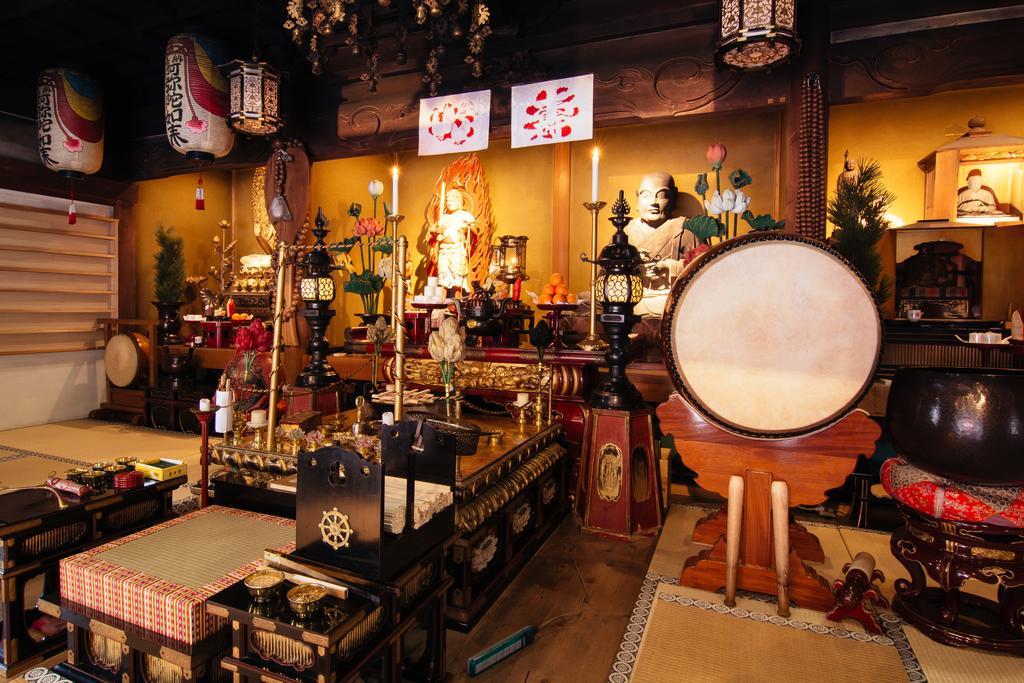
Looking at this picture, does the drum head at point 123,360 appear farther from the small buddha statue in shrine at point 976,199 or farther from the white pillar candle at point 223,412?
the small buddha statue in shrine at point 976,199

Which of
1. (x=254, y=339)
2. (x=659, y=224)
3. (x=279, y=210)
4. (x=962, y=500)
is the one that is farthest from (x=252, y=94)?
(x=962, y=500)

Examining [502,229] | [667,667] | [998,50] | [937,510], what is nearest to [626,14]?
[998,50]

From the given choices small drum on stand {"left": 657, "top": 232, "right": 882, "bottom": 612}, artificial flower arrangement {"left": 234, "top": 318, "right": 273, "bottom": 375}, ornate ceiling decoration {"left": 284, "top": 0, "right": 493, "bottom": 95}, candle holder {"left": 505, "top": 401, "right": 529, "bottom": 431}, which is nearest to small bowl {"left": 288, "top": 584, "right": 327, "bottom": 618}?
small drum on stand {"left": 657, "top": 232, "right": 882, "bottom": 612}

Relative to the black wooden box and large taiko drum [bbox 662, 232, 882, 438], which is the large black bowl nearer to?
large taiko drum [bbox 662, 232, 882, 438]

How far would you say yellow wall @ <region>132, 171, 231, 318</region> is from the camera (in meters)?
6.91

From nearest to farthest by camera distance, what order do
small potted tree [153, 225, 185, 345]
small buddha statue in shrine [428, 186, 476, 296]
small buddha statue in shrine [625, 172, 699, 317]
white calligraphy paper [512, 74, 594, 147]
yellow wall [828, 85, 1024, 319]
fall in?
white calligraphy paper [512, 74, 594, 147]
yellow wall [828, 85, 1024, 319]
small buddha statue in shrine [625, 172, 699, 317]
small potted tree [153, 225, 185, 345]
small buddha statue in shrine [428, 186, 476, 296]

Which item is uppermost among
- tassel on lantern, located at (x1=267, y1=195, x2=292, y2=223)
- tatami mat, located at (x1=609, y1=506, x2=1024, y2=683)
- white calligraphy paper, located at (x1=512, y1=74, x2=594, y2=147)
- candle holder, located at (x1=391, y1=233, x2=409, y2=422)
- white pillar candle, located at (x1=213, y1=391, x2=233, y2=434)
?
white calligraphy paper, located at (x1=512, y1=74, x2=594, y2=147)

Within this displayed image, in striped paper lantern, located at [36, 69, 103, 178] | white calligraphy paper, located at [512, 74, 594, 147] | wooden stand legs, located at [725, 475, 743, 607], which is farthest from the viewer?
striped paper lantern, located at [36, 69, 103, 178]

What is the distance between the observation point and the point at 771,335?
2156 millimetres

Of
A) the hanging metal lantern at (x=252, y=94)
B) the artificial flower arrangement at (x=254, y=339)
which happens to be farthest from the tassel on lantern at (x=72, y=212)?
the artificial flower arrangement at (x=254, y=339)

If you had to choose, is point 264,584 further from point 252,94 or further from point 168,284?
point 168,284

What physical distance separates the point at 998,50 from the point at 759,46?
4.33 ft

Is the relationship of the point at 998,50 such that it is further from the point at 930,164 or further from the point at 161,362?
the point at 161,362

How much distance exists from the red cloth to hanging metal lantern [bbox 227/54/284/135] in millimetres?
4936
